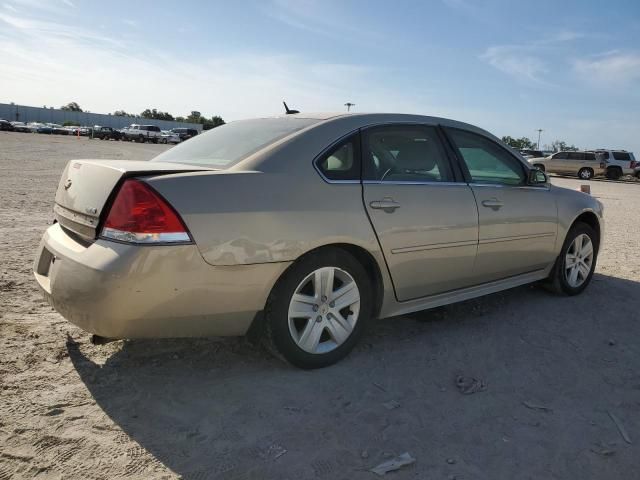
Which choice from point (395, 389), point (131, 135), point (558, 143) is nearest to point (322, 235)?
point (395, 389)

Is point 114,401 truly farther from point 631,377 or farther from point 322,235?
point 631,377

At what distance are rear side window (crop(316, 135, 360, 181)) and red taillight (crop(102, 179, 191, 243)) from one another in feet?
3.14

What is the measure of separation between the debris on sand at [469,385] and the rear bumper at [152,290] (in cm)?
124

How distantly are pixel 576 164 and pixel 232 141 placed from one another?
3335 cm

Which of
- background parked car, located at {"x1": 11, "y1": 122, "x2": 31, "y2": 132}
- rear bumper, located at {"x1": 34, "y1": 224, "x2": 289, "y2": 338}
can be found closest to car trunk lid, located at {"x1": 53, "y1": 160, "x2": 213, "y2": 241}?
rear bumper, located at {"x1": 34, "y1": 224, "x2": 289, "y2": 338}

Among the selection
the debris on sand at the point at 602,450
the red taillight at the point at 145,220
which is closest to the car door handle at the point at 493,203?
the debris on sand at the point at 602,450

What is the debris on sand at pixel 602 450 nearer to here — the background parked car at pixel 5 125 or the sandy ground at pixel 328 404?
the sandy ground at pixel 328 404

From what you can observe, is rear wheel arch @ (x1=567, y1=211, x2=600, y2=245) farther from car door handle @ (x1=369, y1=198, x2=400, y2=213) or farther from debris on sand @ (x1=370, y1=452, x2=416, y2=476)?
debris on sand @ (x1=370, y1=452, x2=416, y2=476)

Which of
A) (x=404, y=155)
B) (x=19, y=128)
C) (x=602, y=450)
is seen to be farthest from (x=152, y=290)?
(x=19, y=128)

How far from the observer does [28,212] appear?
313 inches

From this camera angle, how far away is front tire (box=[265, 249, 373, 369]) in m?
3.00

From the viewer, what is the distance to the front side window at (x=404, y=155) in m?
3.47

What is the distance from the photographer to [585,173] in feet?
106

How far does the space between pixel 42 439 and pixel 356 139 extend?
2352 mm
